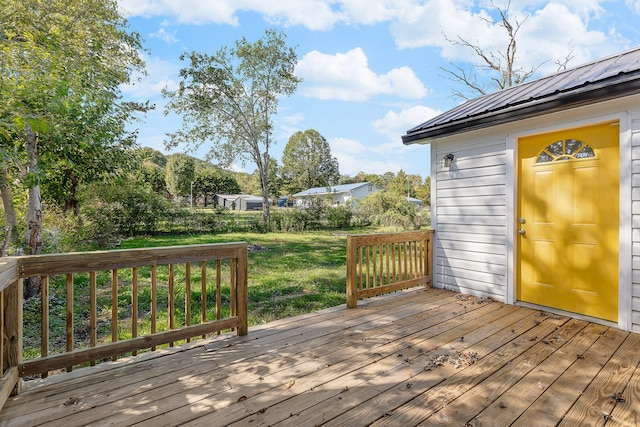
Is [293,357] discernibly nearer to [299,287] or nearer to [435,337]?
[435,337]

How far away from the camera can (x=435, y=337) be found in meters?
2.74

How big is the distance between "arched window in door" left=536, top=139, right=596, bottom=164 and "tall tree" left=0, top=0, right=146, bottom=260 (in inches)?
183

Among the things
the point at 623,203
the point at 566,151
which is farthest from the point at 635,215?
the point at 566,151

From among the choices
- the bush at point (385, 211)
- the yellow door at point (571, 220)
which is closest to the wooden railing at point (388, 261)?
the yellow door at point (571, 220)

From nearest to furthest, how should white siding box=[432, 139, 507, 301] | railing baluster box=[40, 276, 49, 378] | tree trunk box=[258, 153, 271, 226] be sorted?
railing baluster box=[40, 276, 49, 378] < white siding box=[432, 139, 507, 301] < tree trunk box=[258, 153, 271, 226]

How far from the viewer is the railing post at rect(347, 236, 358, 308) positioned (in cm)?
355

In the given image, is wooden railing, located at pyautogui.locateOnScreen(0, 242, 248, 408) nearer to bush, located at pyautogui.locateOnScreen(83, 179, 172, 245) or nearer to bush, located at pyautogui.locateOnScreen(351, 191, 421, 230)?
bush, located at pyautogui.locateOnScreen(83, 179, 172, 245)

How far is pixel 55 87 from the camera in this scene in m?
2.69

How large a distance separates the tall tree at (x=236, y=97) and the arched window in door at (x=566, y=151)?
1133cm

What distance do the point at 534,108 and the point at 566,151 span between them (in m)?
0.62

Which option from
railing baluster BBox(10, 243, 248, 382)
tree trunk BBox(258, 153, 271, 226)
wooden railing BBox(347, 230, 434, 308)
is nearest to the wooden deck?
railing baluster BBox(10, 243, 248, 382)

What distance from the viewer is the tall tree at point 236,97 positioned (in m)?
13.1

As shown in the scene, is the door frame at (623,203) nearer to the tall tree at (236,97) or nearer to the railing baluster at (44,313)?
the railing baluster at (44,313)

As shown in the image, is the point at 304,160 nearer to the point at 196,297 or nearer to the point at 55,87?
the point at 196,297
